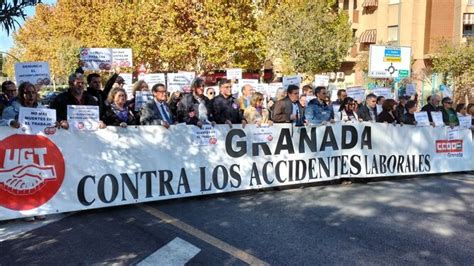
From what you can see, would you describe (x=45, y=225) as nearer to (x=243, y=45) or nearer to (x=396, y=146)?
(x=396, y=146)

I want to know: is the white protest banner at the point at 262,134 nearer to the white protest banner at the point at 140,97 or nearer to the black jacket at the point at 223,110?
the black jacket at the point at 223,110

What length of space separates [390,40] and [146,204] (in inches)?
1654

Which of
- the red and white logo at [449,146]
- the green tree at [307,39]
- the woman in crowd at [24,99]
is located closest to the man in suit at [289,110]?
the red and white logo at [449,146]

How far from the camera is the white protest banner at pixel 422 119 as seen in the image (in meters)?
10.8

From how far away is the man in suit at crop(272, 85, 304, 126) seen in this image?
970cm

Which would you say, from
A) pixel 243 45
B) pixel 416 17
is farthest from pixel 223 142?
pixel 416 17

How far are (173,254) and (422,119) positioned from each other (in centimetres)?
713

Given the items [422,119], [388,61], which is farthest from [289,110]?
[388,61]

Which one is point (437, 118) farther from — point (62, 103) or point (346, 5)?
point (346, 5)

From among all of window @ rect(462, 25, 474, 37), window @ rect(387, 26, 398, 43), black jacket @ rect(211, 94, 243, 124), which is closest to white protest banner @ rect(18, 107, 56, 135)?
black jacket @ rect(211, 94, 243, 124)

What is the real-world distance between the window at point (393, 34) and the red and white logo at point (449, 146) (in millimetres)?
35900

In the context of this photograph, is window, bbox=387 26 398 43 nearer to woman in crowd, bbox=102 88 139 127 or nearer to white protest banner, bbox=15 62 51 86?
white protest banner, bbox=15 62 51 86

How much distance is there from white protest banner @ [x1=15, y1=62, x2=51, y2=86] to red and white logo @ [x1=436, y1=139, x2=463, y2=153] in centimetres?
794

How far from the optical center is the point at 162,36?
3078 cm
